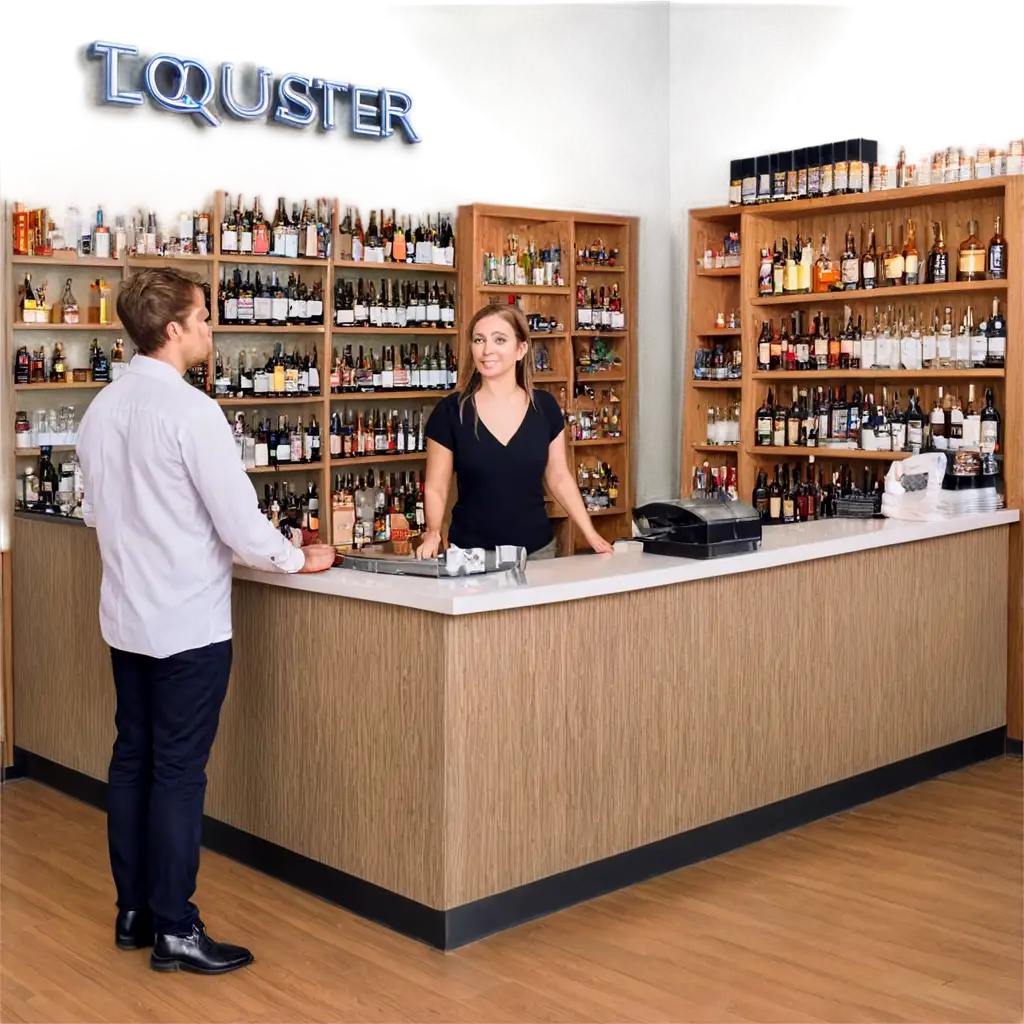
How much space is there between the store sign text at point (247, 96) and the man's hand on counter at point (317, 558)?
10.7ft

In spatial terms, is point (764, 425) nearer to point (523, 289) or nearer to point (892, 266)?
point (892, 266)

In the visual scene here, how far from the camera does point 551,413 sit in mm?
4637

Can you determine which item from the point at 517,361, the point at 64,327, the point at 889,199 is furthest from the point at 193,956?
the point at 889,199

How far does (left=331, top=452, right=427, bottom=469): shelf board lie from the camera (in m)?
6.96

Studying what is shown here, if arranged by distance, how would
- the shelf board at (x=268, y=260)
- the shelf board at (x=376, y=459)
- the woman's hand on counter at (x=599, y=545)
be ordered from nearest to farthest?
the woman's hand on counter at (x=599, y=545) → the shelf board at (x=268, y=260) → the shelf board at (x=376, y=459)

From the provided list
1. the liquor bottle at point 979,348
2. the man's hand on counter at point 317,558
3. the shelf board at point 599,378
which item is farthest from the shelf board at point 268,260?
the liquor bottle at point 979,348

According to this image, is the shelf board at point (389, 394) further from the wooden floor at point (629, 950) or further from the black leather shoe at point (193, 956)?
the black leather shoe at point (193, 956)

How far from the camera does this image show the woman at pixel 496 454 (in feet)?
14.8

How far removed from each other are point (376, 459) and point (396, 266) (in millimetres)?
1012

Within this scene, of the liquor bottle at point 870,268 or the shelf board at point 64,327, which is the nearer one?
the shelf board at point 64,327

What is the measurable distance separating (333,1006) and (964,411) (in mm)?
3947

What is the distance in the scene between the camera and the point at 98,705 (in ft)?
15.7

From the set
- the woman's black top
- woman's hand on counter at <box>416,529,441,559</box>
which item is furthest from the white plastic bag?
woman's hand on counter at <box>416,529,441,559</box>

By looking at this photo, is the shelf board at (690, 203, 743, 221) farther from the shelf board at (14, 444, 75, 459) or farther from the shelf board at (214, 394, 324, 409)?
the shelf board at (14, 444, 75, 459)
